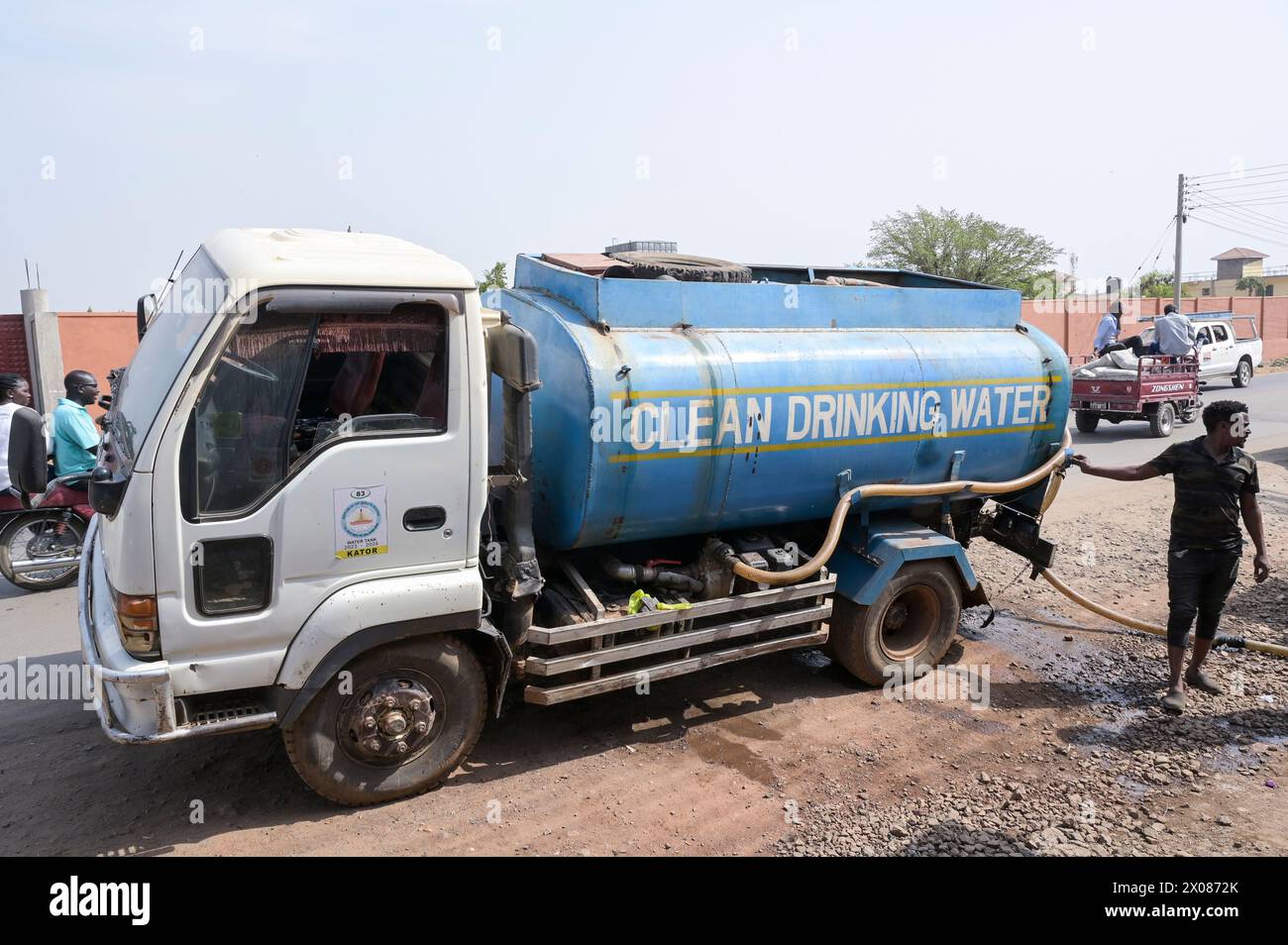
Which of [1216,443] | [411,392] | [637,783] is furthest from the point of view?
[1216,443]

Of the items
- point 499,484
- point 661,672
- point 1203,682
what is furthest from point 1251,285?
point 499,484

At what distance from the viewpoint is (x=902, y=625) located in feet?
19.8

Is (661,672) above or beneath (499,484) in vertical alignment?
beneath

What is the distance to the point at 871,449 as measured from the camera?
17.7 ft

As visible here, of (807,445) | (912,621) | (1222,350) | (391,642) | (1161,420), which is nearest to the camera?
(391,642)

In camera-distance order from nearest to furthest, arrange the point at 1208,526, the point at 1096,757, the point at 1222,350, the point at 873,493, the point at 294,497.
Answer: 1. the point at 294,497
2. the point at 1096,757
3. the point at 1208,526
4. the point at 873,493
5. the point at 1222,350

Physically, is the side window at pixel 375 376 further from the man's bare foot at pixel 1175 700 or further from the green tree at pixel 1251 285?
the green tree at pixel 1251 285

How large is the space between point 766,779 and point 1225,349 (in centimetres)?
2179

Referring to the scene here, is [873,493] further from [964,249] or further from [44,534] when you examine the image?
[964,249]

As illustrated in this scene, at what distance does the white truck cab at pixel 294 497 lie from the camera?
3551mm

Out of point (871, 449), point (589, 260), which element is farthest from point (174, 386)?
point (871, 449)
